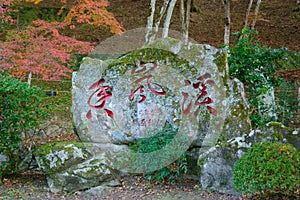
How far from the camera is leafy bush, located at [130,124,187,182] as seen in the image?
4.47m

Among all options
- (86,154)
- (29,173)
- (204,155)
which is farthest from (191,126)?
(29,173)

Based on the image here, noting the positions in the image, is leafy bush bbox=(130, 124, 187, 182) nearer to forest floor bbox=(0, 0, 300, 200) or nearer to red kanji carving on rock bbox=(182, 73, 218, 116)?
forest floor bbox=(0, 0, 300, 200)

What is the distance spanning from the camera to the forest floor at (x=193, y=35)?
4.33 metres

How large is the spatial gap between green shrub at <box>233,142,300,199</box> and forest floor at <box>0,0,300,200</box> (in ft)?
1.81

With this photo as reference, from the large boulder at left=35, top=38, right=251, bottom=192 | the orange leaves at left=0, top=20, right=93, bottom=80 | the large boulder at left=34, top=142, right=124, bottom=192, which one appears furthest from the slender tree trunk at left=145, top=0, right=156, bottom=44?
the large boulder at left=34, top=142, right=124, bottom=192

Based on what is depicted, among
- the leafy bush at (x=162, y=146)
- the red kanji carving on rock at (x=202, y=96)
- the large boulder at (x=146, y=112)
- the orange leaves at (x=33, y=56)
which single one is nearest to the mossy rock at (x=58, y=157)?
the large boulder at (x=146, y=112)

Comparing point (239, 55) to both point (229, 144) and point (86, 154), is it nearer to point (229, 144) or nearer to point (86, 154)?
point (229, 144)

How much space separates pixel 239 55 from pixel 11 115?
3.45 meters

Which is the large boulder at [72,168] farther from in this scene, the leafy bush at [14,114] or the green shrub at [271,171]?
the green shrub at [271,171]

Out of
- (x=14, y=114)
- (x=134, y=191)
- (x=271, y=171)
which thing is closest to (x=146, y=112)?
(x=134, y=191)

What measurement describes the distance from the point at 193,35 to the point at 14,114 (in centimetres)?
1052

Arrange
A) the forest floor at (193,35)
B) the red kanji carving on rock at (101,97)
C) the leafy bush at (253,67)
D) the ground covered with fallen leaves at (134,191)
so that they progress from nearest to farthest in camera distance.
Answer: the ground covered with fallen leaves at (134,191) < the forest floor at (193,35) < the red kanji carving on rock at (101,97) < the leafy bush at (253,67)

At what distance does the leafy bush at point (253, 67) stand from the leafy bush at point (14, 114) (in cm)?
296

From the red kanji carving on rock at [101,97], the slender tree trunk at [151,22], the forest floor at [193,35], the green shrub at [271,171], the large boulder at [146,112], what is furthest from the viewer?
the slender tree trunk at [151,22]
